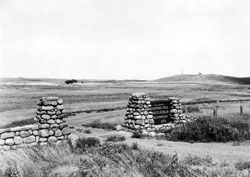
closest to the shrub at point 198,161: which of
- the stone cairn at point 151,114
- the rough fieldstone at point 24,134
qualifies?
the rough fieldstone at point 24,134

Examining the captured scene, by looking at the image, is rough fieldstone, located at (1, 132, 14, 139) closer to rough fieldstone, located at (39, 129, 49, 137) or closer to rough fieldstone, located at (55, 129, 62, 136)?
rough fieldstone, located at (39, 129, 49, 137)

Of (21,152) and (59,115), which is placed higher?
(59,115)

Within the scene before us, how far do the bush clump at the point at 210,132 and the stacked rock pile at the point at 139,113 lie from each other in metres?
1.57

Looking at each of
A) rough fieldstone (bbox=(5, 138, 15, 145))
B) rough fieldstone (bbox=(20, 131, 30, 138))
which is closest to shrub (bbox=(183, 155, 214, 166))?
rough fieldstone (bbox=(20, 131, 30, 138))

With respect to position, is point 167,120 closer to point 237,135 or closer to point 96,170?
point 237,135

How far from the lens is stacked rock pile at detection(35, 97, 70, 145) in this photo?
1366 centimetres

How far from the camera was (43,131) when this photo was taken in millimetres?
13570

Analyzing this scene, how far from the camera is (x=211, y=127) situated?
17.4m

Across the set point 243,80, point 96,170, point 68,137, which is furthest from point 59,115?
point 243,80

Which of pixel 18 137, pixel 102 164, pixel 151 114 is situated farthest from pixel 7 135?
pixel 151 114

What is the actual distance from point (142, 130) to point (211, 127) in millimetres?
3873

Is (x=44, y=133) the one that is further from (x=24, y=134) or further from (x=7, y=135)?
(x=7, y=135)

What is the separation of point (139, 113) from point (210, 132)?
4.17 m

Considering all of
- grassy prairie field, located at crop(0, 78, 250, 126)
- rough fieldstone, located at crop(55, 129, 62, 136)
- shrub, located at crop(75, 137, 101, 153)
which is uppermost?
rough fieldstone, located at crop(55, 129, 62, 136)
